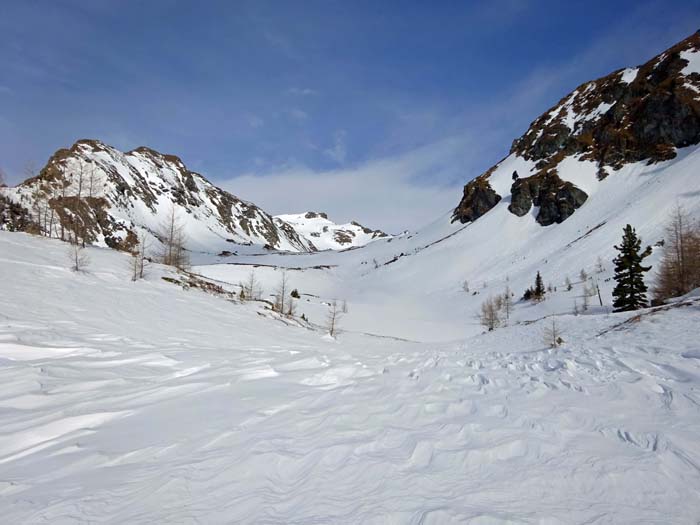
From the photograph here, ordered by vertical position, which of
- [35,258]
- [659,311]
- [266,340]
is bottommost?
[266,340]

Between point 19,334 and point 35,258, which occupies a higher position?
point 35,258

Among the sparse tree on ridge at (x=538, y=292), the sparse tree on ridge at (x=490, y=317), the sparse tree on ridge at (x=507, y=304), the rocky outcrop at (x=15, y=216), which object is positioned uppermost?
the rocky outcrop at (x=15, y=216)

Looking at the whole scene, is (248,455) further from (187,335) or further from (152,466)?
(187,335)

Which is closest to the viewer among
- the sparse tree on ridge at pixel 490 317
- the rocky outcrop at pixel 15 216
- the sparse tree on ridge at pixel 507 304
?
the sparse tree on ridge at pixel 490 317

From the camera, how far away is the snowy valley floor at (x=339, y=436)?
111 inches

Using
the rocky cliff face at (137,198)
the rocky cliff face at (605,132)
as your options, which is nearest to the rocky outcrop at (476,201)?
the rocky cliff face at (605,132)

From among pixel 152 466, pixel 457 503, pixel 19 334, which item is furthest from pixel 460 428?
pixel 19 334

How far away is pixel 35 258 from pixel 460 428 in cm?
2336

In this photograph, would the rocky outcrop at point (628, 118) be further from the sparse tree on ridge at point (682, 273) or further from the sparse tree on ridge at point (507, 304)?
the sparse tree on ridge at point (682, 273)

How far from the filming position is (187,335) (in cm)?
1261

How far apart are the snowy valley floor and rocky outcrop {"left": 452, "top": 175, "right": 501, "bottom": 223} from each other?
115 metres

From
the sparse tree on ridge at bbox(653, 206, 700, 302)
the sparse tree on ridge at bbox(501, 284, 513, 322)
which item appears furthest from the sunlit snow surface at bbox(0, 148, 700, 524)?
the sparse tree on ridge at bbox(501, 284, 513, 322)

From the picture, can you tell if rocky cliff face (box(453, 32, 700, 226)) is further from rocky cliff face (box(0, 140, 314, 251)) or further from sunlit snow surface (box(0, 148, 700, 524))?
rocky cliff face (box(0, 140, 314, 251))

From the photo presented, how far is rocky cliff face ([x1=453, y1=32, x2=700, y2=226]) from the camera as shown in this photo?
87750 mm
